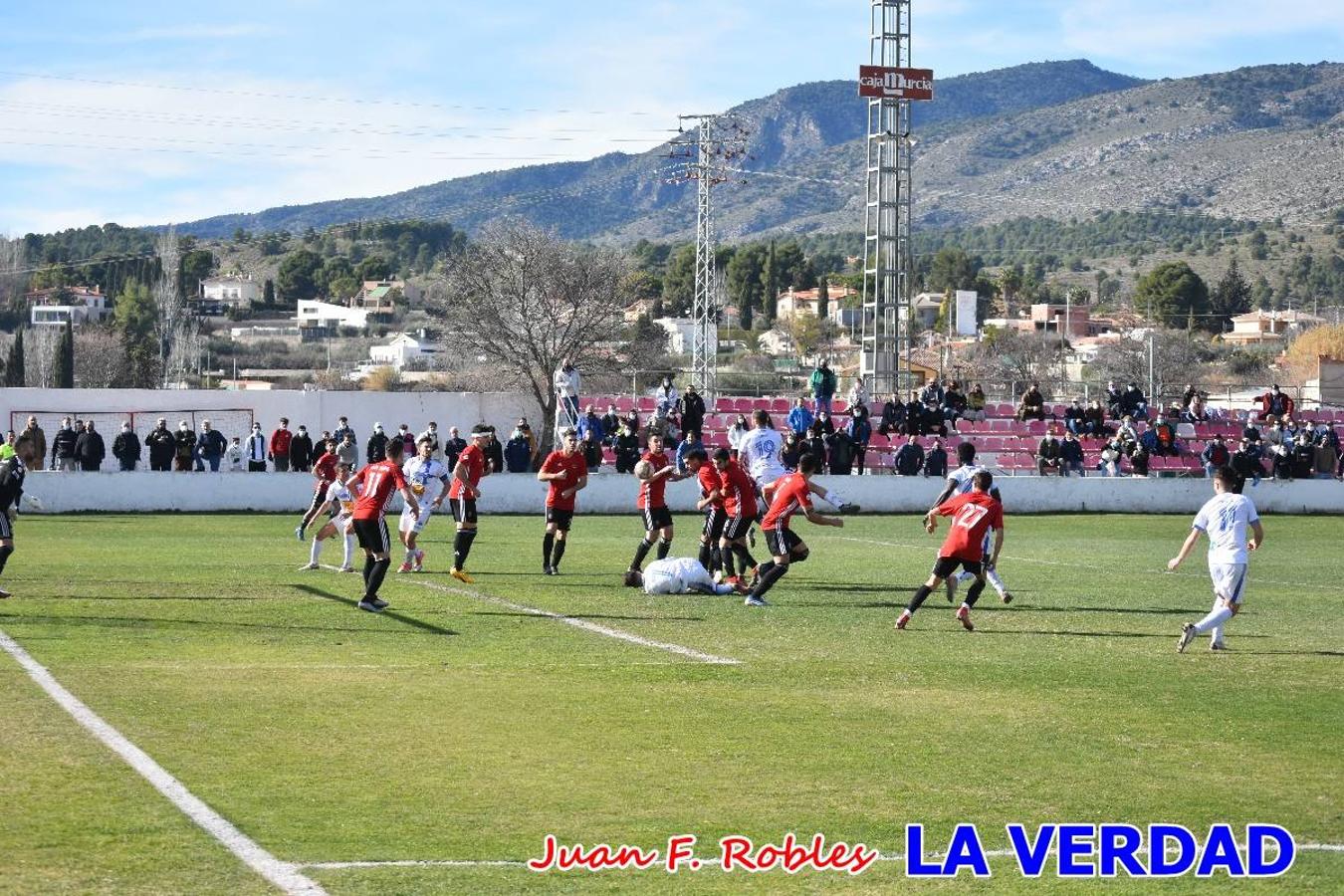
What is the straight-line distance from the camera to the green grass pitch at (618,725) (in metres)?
8.54

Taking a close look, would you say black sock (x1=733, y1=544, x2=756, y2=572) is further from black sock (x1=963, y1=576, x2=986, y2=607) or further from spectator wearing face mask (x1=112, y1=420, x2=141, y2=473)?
spectator wearing face mask (x1=112, y1=420, x2=141, y2=473)

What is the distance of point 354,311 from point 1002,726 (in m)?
171

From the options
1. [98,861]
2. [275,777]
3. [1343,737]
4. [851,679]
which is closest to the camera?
[98,861]

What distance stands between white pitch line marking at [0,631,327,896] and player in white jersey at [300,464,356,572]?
368 inches

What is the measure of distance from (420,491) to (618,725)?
1328 cm

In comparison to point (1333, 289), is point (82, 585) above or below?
below

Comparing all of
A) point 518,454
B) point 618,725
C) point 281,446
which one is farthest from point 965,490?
point 281,446

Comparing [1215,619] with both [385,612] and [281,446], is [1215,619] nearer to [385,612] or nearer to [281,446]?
[385,612]

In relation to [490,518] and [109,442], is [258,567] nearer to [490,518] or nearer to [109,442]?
[490,518]

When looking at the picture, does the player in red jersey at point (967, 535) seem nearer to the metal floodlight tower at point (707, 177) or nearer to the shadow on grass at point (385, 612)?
the shadow on grass at point (385, 612)

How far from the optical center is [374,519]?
18.7 metres

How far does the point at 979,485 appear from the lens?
57.2ft

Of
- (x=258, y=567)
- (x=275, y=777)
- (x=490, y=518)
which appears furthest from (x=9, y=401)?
(x=275, y=777)

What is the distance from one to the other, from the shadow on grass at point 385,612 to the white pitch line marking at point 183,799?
427 centimetres
